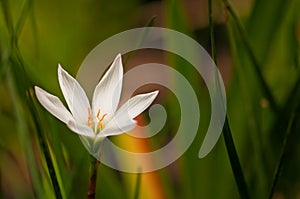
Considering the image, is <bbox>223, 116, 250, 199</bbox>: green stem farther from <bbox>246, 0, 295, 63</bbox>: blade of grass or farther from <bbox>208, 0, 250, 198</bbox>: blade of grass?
<bbox>246, 0, 295, 63</bbox>: blade of grass

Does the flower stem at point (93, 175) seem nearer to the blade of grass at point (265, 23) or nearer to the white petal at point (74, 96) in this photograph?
the white petal at point (74, 96)

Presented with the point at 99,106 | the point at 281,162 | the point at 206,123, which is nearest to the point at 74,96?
the point at 99,106

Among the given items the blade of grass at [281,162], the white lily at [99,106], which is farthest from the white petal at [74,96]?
the blade of grass at [281,162]

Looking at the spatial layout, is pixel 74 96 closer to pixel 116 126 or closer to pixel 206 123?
pixel 116 126

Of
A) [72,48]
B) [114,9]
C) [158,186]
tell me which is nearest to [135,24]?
[114,9]

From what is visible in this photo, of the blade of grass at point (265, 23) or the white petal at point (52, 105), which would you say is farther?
the blade of grass at point (265, 23)

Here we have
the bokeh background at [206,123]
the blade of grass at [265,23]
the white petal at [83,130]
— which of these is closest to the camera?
the white petal at [83,130]

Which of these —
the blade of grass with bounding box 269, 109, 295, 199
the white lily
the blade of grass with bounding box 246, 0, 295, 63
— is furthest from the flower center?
the blade of grass with bounding box 246, 0, 295, 63
